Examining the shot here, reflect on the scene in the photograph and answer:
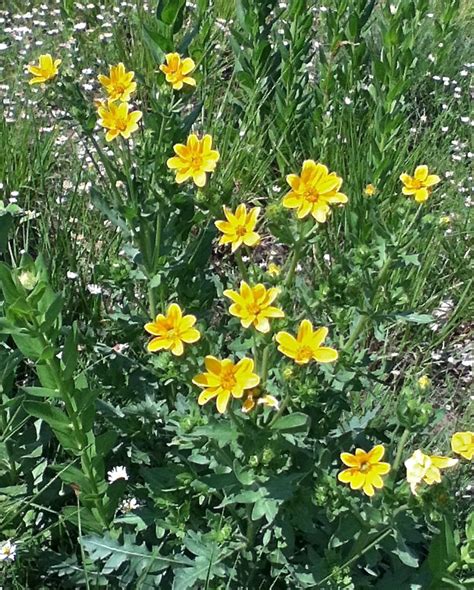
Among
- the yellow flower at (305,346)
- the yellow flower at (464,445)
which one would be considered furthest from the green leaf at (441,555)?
the yellow flower at (305,346)

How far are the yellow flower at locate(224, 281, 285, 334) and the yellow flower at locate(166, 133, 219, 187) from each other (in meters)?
0.32

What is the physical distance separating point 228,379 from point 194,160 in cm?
52

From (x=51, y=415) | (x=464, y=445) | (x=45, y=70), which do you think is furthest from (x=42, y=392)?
(x=464, y=445)

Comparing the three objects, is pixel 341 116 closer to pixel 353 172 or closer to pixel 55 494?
pixel 353 172

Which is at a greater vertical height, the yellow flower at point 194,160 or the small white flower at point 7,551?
the yellow flower at point 194,160

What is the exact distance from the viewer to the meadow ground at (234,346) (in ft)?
5.00

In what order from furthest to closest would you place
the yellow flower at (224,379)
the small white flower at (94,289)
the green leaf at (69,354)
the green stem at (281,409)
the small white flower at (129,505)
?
the small white flower at (94,289)
the small white flower at (129,505)
the green leaf at (69,354)
the green stem at (281,409)
the yellow flower at (224,379)

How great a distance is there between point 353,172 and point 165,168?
1205mm

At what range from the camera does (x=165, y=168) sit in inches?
74.8

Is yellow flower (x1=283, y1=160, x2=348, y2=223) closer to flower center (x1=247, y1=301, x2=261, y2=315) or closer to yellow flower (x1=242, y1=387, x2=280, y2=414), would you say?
flower center (x1=247, y1=301, x2=261, y2=315)

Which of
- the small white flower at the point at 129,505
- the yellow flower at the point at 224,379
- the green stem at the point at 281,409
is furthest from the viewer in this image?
the small white flower at the point at 129,505

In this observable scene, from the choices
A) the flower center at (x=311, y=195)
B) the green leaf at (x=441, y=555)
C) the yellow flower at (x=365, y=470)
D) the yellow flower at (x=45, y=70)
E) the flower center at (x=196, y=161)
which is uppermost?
the yellow flower at (x=45, y=70)

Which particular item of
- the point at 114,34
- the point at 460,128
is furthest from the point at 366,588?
the point at 114,34

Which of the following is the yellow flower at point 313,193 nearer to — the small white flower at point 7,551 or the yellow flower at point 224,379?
the yellow flower at point 224,379
